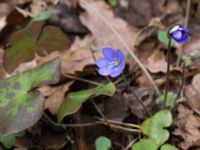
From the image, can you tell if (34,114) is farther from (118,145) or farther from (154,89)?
(154,89)

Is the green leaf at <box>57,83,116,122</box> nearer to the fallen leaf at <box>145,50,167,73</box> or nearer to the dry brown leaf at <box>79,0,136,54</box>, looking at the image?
the fallen leaf at <box>145,50,167,73</box>

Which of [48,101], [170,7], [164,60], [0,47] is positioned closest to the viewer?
[48,101]

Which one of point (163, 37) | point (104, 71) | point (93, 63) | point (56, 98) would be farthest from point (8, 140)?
point (163, 37)

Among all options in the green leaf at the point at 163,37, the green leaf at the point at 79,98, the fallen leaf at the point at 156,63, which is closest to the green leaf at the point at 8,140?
the green leaf at the point at 79,98

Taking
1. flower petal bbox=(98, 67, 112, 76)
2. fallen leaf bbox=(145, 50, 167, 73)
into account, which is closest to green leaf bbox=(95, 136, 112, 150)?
flower petal bbox=(98, 67, 112, 76)

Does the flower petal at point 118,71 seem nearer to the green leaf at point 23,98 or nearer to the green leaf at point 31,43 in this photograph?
the green leaf at point 23,98

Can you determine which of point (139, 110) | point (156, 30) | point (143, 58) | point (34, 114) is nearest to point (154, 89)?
point (139, 110)
